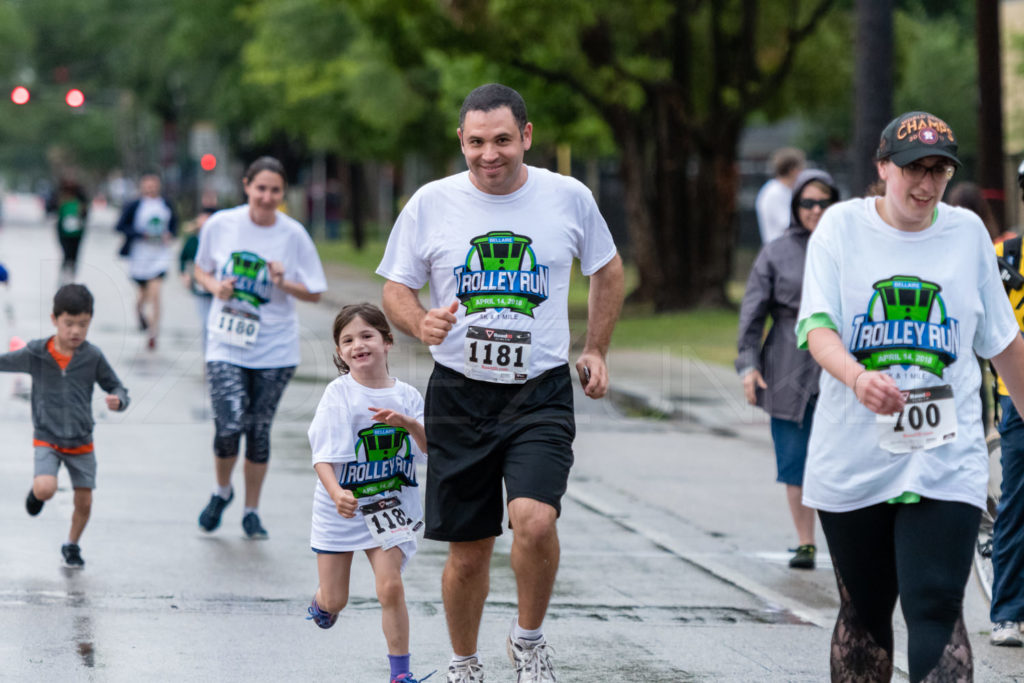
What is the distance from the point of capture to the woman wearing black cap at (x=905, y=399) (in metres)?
4.62

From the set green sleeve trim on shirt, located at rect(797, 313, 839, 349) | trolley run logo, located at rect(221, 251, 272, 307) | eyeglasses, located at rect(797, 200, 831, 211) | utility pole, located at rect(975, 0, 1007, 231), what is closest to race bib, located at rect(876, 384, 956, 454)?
green sleeve trim on shirt, located at rect(797, 313, 839, 349)

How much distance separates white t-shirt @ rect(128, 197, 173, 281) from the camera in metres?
19.5

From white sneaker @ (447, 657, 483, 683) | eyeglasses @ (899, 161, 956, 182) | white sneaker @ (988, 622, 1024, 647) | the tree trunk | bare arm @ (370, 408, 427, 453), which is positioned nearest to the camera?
eyeglasses @ (899, 161, 956, 182)

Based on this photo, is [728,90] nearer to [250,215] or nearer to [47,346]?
[250,215]

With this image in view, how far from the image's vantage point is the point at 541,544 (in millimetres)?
5355

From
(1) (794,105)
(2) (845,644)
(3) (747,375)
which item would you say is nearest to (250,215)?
(3) (747,375)

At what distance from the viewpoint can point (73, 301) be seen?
787 centimetres

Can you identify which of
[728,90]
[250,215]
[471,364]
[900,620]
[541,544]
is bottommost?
[900,620]

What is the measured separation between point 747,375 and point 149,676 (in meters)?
3.59

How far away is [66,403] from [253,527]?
136cm

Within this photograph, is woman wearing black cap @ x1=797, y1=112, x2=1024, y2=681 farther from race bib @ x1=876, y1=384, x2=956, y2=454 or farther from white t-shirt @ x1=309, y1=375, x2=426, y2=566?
white t-shirt @ x1=309, y1=375, x2=426, y2=566

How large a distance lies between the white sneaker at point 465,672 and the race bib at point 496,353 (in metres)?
0.97

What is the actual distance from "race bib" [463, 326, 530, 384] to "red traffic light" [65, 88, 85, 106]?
14229mm

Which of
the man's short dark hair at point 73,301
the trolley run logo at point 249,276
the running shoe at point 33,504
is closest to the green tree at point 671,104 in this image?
the trolley run logo at point 249,276
